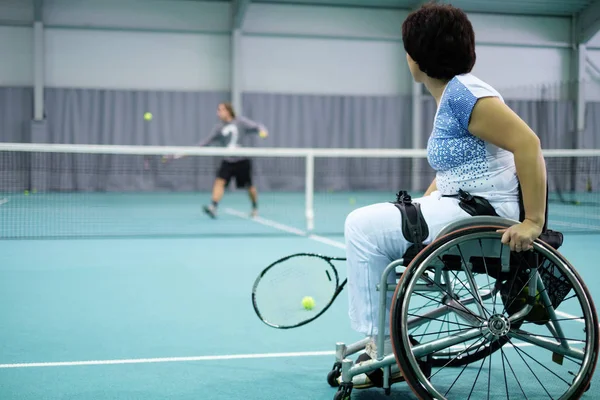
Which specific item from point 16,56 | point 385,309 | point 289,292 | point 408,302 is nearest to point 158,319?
point 289,292

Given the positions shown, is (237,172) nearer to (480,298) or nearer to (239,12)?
(480,298)

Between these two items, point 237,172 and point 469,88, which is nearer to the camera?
point 469,88

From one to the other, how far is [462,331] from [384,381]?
278mm

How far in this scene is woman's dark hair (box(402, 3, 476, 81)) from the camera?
86.8 inches

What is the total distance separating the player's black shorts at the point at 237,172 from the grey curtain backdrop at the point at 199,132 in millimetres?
6843

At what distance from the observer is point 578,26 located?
18547 mm

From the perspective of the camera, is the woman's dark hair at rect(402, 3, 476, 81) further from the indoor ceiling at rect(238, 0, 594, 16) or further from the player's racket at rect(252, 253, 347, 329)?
the indoor ceiling at rect(238, 0, 594, 16)

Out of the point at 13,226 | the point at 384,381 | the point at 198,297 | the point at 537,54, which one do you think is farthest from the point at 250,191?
the point at 537,54

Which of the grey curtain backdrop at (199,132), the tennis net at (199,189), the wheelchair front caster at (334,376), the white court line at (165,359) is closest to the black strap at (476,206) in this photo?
the wheelchair front caster at (334,376)

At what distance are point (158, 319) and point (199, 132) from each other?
1458cm

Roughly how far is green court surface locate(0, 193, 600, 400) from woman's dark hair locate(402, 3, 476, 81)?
A: 1.14 m

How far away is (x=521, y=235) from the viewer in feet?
6.73

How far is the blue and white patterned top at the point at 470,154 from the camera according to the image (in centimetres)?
220

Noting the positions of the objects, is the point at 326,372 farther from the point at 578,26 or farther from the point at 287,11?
the point at 578,26
